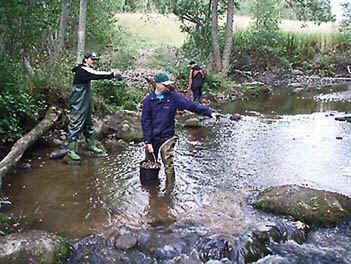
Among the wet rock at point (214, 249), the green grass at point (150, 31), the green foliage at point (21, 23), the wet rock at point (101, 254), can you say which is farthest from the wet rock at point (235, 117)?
the green grass at point (150, 31)

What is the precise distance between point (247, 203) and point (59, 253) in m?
2.98

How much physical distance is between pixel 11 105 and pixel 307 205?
5.76 metres

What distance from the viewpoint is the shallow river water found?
5.07 metres

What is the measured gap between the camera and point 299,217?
5.30 metres

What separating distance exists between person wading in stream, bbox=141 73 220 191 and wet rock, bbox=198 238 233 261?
1873mm

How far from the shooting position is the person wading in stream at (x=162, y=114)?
6.05 metres

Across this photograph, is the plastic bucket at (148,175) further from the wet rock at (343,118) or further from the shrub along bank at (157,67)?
the wet rock at (343,118)

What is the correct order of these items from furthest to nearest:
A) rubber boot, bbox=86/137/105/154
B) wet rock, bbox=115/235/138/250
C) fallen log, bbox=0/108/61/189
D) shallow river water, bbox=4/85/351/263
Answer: rubber boot, bbox=86/137/105/154, fallen log, bbox=0/108/61/189, shallow river water, bbox=4/85/351/263, wet rock, bbox=115/235/138/250

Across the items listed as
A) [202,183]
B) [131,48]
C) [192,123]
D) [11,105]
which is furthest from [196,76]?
[131,48]

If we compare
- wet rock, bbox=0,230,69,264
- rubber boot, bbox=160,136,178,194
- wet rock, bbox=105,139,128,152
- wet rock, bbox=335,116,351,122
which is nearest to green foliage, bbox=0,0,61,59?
wet rock, bbox=105,139,128,152

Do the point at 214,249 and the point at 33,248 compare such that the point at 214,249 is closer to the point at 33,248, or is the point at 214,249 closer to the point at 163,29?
the point at 33,248

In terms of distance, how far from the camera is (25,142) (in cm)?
715

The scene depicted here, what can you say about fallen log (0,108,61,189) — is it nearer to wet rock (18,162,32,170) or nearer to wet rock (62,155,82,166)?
wet rock (18,162,32,170)

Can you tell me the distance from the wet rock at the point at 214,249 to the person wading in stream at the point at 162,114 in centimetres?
187
